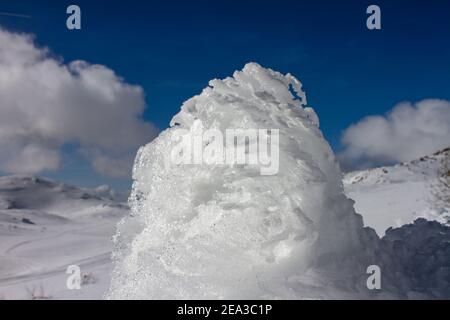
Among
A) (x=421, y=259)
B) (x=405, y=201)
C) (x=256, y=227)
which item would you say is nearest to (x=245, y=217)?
(x=256, y=227)

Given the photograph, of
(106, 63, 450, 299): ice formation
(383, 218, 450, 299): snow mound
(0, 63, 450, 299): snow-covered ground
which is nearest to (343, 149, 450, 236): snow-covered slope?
(383, 218, 450, 299): snow mound

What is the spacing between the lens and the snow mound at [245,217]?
15.5ft

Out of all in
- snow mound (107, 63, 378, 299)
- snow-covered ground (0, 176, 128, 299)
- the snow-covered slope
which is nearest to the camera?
snow mound (107, 63, 378, 299)

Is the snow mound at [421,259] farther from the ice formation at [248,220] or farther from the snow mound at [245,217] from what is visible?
the snow mound at [245,217]

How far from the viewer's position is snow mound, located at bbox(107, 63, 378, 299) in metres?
4.71

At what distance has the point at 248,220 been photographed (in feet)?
16.3

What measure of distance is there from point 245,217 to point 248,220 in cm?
5

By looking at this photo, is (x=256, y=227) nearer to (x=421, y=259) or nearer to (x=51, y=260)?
(x=421, y=259)

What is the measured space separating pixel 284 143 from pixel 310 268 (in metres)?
1.42

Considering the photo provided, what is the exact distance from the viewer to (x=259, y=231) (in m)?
4.92

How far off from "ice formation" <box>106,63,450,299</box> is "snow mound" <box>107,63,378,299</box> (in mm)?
12

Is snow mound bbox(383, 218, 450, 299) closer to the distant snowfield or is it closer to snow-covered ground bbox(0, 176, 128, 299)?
the distant snowfield
